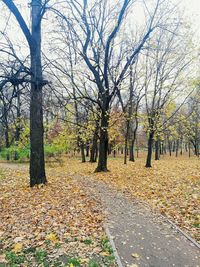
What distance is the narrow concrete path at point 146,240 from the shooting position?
4.48m

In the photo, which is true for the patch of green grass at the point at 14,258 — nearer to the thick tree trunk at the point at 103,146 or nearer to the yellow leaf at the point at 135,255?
the yellow leaf at the point at 135,255

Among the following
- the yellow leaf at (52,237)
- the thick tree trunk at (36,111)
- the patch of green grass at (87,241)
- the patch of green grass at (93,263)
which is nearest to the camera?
the patch of green grass at (93,263)

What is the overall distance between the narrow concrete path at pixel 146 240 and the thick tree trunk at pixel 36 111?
382 cm

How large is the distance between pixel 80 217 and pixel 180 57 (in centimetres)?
1708

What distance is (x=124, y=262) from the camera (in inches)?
172

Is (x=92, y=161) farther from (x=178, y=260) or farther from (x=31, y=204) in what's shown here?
(x=178, y=260)

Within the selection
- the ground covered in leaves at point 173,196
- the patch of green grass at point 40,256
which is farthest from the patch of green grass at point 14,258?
the ground covered in leaves at point 173,196

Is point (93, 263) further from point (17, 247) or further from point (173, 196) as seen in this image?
point (173, 196)

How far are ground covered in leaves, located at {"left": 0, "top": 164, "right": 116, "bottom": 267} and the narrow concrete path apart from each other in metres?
0.31

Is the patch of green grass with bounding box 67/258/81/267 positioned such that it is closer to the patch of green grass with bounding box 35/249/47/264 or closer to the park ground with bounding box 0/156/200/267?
the park ground with bounding box 0/156/200/267

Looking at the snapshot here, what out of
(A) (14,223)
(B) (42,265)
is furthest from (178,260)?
(A) (14,223)

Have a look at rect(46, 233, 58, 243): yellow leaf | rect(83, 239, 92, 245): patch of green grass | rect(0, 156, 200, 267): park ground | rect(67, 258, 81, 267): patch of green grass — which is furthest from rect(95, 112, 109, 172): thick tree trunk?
rect(67, 258, 81, 267): patch of green grass

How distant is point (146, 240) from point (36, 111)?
690 cm

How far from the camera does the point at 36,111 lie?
10430mm
